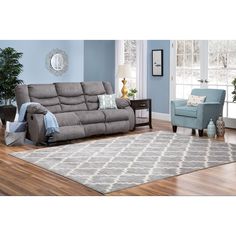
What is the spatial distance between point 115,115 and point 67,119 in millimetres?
931

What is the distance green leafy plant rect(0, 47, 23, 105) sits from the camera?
7414mm

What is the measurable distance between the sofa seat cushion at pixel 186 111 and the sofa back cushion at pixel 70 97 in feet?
5.25

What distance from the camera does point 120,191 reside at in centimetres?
355

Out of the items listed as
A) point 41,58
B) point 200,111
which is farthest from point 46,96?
point 200,111

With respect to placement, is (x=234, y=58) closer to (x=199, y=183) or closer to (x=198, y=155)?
(x=198, y=155)

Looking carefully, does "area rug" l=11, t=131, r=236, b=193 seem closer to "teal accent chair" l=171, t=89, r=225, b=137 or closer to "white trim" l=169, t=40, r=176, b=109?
"teal accent chair" l=171, t=89, r=225, b=137

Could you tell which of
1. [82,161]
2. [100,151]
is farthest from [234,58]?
[82,161]

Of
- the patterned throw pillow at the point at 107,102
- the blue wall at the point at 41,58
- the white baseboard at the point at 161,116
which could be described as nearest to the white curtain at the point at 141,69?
the white baseboard at the point at 161,116

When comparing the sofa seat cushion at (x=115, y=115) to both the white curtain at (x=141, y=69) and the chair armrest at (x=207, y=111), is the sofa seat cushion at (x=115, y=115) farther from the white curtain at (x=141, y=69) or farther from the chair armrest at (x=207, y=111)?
the white curtain at (x=141, y=69)

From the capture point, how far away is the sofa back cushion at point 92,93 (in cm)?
673
